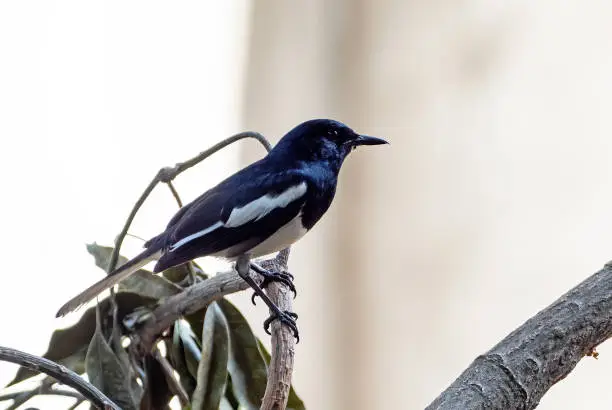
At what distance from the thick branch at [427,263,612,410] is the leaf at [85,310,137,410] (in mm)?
513

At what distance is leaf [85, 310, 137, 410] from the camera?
44.7 inches

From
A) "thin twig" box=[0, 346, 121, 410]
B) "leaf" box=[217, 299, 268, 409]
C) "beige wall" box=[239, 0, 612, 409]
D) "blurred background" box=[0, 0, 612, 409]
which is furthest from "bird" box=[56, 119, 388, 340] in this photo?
"beige wall" box=[239, 0, 612, 409]

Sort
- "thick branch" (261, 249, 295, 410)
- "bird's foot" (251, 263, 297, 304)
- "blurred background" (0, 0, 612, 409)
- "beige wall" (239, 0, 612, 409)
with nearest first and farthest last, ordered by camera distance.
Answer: "thick branch" (261, 249, 295, 410)
"bird's foot" (251, 263, 297, 304)
"blurred background" (0, 0, 612, 409)
"beige wall" (239, 0, 612, 409)

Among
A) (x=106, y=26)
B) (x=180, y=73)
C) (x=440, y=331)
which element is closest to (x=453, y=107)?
(x=440, y=331)

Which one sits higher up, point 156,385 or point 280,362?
point 280,362

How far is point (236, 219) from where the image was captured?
3.50 feet

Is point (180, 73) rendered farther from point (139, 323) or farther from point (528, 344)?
point (528, 344)

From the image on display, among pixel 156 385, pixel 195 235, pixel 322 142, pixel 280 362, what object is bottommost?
pixel 156 385

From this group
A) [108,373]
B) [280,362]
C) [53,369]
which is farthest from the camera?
[108,373]

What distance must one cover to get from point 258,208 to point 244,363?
31 cm

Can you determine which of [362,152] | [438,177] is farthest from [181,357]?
[362,152]

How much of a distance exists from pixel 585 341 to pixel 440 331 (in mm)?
1447

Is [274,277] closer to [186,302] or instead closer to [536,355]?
[186,302]

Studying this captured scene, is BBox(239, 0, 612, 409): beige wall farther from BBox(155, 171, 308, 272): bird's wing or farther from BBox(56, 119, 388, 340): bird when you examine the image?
BBox(155, 171, 308, 272): bird's wing
